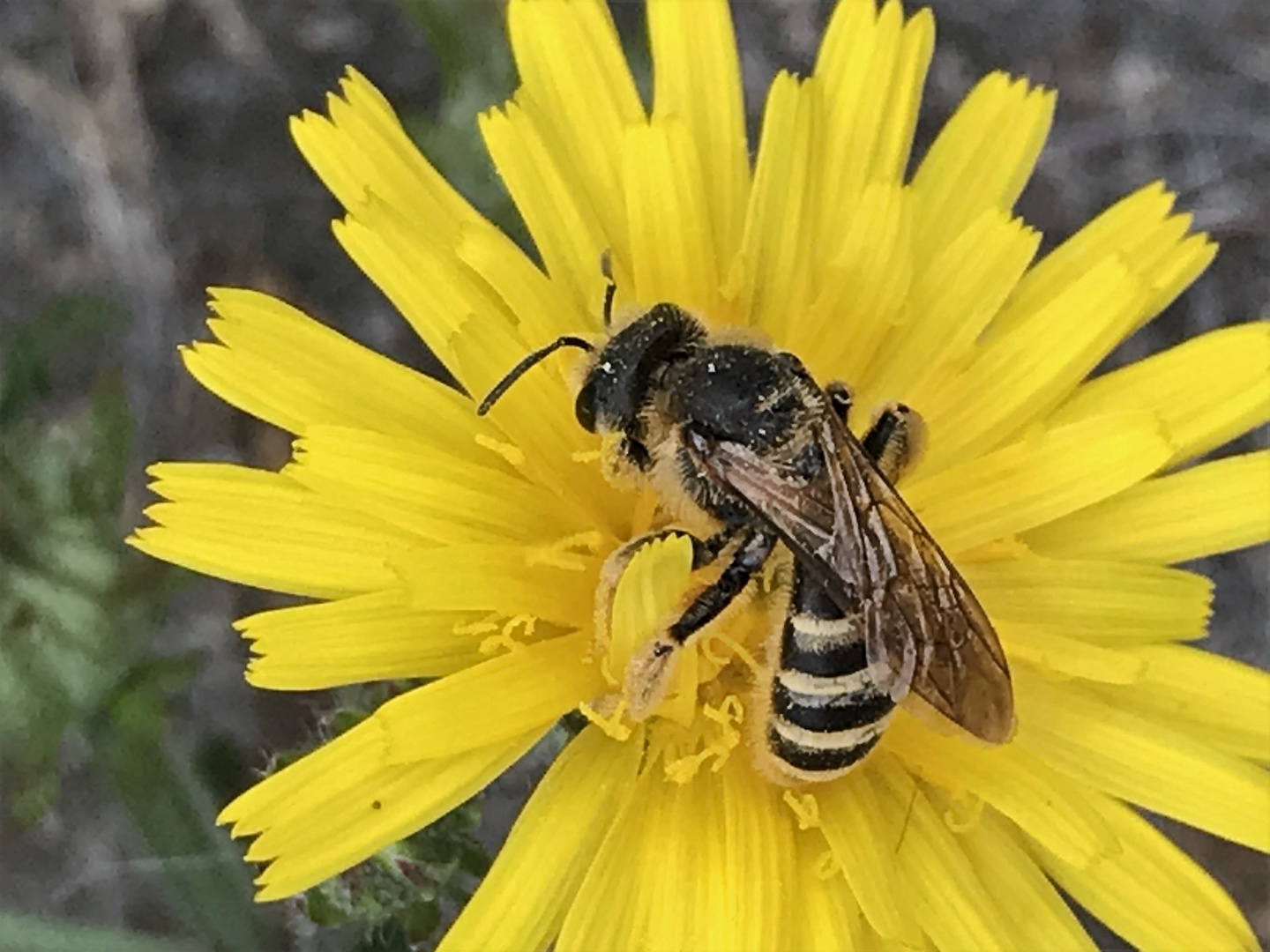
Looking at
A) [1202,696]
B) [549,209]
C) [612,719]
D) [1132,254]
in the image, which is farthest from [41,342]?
[1202,696]

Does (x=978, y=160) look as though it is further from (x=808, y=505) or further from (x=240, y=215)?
(x=240, y=215)

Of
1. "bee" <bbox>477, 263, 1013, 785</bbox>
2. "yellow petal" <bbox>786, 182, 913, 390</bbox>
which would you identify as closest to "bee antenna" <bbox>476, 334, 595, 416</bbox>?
"bee" <bbox>477, 263, 1013, 785</bbox>

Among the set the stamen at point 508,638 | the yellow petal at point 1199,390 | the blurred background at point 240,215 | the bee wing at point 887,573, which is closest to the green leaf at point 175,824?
the blurred background at point 240,215

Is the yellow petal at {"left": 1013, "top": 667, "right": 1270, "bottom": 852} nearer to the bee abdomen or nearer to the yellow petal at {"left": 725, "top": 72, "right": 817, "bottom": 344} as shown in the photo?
the bee abdomen

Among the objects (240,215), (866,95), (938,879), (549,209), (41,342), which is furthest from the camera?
(240,215)

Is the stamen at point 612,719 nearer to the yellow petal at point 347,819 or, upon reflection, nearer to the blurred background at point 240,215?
the yellow petal at point 347,819

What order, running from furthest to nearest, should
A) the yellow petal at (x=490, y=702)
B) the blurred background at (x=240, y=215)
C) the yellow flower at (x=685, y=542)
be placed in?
the blurred background at (x=240, y=215)
the yellow flower at (x=685, y=542)
the yellow petal at (x=490, y=702)
